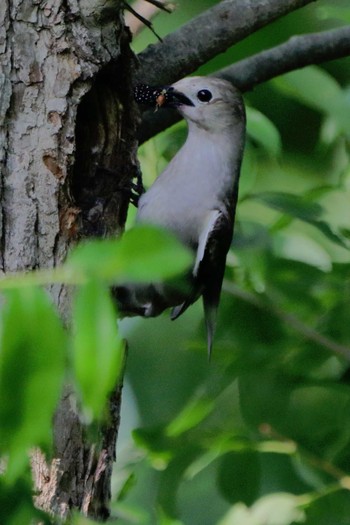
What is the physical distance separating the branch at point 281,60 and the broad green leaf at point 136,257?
221 centimetres

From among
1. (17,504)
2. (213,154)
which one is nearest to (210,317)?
(213,154)

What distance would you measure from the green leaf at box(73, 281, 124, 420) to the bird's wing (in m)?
2.01

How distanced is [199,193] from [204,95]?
32 centimetres

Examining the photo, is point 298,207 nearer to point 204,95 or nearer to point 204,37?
point 204,95

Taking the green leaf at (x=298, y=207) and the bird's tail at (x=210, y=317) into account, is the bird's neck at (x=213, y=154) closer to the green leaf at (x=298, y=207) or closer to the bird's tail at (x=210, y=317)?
the green leaf at (x=298, y=207)

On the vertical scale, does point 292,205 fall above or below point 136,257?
below

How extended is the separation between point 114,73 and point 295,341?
1.19 meters

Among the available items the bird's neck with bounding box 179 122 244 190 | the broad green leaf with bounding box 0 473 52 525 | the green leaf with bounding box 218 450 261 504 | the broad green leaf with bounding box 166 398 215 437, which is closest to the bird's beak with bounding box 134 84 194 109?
the bird's neck with bounding box 179 122 244 190

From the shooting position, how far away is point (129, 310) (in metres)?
3.46

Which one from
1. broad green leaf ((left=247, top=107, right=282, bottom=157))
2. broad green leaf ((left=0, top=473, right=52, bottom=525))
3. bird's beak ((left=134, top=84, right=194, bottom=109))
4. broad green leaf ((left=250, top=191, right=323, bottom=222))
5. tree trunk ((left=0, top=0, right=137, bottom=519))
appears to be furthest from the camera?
broad green leaf ((left=247, top=107, right=282, bottom=157))

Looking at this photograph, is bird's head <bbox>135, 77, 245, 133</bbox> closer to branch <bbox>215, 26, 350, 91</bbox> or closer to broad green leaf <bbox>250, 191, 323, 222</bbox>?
branch <bbox>215, 26, 350, 91</bbox>

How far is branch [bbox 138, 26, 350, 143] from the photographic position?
138 inches

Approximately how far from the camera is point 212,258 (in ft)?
11.0

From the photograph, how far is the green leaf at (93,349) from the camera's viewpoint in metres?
1.27
